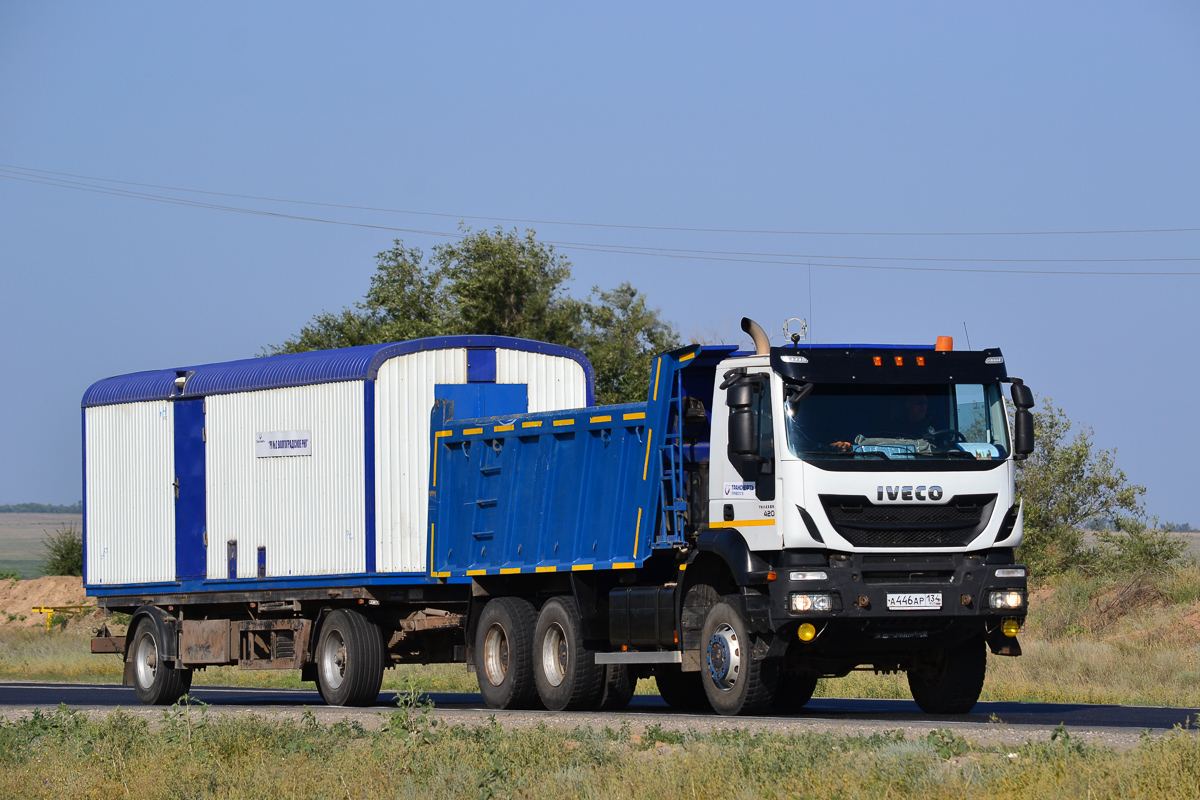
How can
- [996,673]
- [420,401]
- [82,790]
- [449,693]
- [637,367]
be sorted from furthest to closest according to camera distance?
[637,367] → [449,693] → [996,673] → [420,401] → [82,790]

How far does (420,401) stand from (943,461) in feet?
23.7

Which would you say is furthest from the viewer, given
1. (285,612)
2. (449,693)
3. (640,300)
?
(640,300)

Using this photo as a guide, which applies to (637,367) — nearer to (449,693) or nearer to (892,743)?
(449,693)

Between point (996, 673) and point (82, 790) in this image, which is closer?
point (82, 790)

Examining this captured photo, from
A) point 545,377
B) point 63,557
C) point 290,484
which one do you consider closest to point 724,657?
point 545,377

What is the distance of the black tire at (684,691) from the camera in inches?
747

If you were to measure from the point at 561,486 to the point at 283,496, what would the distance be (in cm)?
427

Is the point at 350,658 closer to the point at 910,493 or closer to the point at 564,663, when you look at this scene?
the point at 564,663

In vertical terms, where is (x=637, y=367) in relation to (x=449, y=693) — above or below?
above

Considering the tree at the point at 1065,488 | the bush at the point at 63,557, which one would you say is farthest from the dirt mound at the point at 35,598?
the tree at the point at 1065,488

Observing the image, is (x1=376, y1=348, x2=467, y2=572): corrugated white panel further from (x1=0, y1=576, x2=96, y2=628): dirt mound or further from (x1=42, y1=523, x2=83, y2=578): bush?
(x1=42, y1=523, x2=83, y2=578): bush

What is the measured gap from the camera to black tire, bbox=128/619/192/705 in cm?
2208

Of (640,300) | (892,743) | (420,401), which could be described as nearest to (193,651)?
(420,401)

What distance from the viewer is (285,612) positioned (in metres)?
21.2
